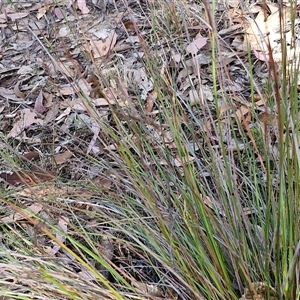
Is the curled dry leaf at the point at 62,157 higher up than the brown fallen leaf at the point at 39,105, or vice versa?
the brown fallen leaf at the point at 39,105

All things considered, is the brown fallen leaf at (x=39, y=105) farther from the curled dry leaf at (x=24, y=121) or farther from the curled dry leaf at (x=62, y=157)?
the curled dry leaf at (x=62, y=157)

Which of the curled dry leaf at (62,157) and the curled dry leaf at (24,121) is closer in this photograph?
the curled dry leaf at (62,157)

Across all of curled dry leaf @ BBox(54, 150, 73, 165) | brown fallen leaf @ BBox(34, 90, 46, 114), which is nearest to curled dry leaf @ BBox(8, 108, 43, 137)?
brown fallen leaf @ BBox(34, 90, 46, 114)

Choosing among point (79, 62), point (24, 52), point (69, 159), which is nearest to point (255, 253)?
point (69, 159)

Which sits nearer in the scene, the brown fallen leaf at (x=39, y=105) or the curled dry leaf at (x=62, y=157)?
the curled dry leaf at (x=62, y=157)

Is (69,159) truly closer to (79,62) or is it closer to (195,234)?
(79,62)

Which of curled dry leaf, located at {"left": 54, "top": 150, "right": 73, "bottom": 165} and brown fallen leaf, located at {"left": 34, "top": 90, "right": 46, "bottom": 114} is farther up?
brown fallen leaf, located at {"left": 34, "top": 90, "right": 46, "bottom": 114}

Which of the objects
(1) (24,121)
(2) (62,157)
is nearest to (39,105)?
(1) (24,121)

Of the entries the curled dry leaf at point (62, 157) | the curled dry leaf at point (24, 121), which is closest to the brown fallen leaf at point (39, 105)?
the curled dry leaf at point (24, 121)

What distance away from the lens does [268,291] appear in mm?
926

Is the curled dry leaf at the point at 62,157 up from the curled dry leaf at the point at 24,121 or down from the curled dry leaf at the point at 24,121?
down

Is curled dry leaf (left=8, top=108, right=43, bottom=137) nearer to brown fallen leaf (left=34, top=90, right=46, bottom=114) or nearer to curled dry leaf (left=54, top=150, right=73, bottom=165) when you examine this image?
brown fallen leaf (left=34, top=90, right=46, bottom=114)

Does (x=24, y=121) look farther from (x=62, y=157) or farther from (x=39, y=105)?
(x=62, y=157)

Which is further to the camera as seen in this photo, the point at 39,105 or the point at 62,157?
the point at 39,105
